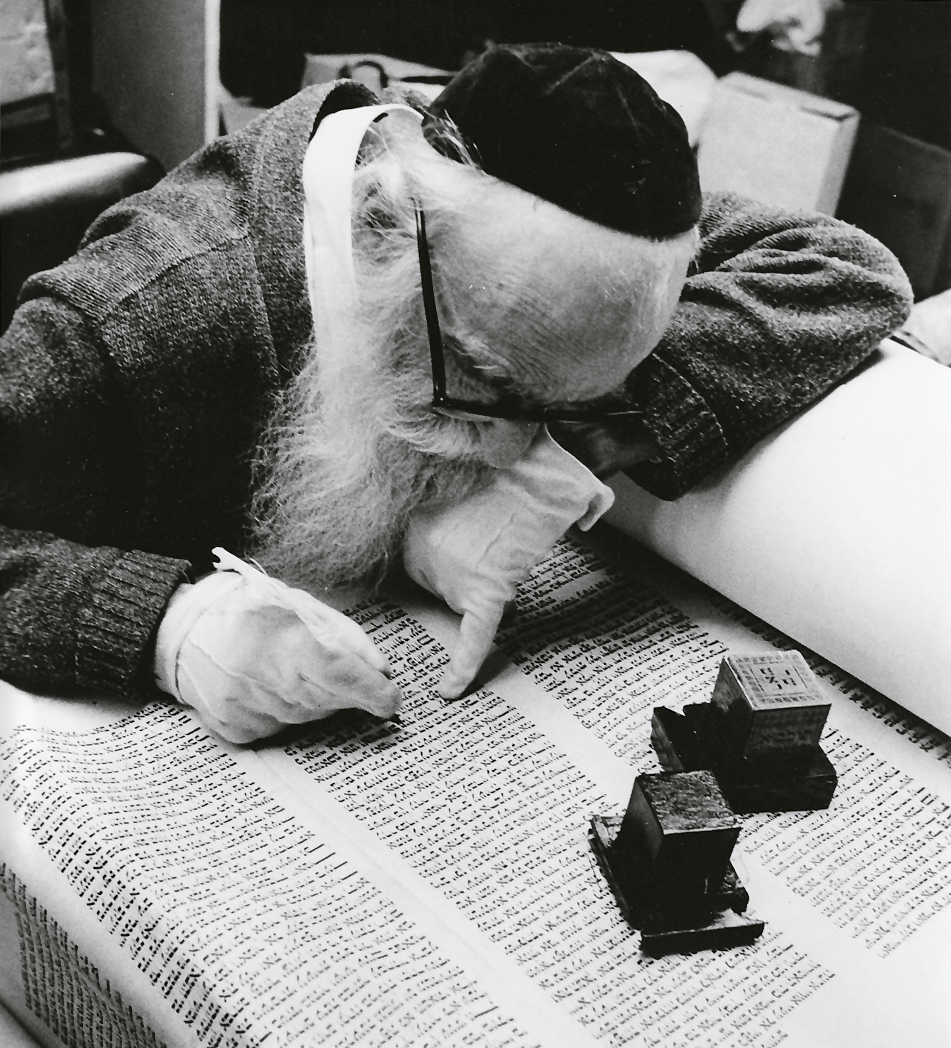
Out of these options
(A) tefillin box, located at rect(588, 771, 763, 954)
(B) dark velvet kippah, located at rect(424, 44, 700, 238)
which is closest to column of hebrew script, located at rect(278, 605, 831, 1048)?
(A) tefillin box, located at rect(588, 771, 763, 954)

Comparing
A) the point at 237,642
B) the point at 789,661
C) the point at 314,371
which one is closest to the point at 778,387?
the point at 789,661

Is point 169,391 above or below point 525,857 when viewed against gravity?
above

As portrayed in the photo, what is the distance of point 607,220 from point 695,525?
369 millimetres

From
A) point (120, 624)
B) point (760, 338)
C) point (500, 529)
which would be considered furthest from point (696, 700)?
point (120, 624)

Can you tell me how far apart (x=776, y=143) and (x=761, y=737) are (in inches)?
34.8

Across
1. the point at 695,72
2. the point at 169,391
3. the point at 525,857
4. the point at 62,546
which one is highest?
the point at 695,72

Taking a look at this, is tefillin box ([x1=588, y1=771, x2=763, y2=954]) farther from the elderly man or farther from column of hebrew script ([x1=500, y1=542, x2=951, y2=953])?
the elderly man

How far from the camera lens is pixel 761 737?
30.9 inches

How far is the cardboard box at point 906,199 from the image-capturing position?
139 cm

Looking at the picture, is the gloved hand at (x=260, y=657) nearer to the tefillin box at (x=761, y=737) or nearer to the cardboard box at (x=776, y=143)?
the tefillin box at (x=761, y=737)

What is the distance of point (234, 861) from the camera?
718 millimetres

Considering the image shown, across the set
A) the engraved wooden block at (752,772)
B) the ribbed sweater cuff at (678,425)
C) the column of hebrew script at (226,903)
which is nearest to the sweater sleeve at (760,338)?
the ribbed sweater cuff at (678,425)

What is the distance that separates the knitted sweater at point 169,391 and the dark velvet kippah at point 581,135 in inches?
8.5

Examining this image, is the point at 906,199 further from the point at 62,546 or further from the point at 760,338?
the point at 62,546
